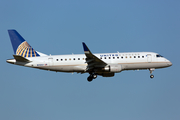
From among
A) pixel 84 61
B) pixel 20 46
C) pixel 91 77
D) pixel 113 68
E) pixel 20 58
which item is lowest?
pixel 91 77

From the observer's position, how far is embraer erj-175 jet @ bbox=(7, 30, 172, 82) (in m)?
49.8

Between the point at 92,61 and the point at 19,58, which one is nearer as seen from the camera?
the point at 19,58

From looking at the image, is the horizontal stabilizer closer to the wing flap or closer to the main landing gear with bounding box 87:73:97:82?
the wing flap

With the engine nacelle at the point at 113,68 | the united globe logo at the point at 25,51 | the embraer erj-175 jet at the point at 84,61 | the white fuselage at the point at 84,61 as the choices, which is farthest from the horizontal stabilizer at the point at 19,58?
the engine nacelle at the point at 113,68

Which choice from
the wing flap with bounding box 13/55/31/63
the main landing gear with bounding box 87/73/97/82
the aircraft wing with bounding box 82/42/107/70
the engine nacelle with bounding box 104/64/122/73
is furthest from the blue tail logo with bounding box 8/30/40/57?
the engine nacelle with bounding box 104/64/122/73

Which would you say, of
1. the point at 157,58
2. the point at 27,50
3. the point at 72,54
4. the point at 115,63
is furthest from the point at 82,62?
the point at 157,58

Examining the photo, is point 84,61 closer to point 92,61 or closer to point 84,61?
point 84,61

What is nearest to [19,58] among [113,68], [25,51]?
[25,51]

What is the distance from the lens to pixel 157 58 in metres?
53.7

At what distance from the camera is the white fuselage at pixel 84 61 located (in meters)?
50.2

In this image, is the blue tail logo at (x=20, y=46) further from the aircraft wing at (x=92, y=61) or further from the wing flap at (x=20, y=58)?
the aircraft wing at (x=92, y=61)

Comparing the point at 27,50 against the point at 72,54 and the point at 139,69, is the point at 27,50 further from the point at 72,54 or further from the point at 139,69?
the point at 139,69

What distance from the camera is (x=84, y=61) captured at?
5053 cm

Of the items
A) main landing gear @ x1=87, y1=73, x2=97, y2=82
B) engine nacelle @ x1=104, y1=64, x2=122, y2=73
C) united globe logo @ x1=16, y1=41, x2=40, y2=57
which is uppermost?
united globe logo @ x1=16, y1=41, x2=40, y2=57
